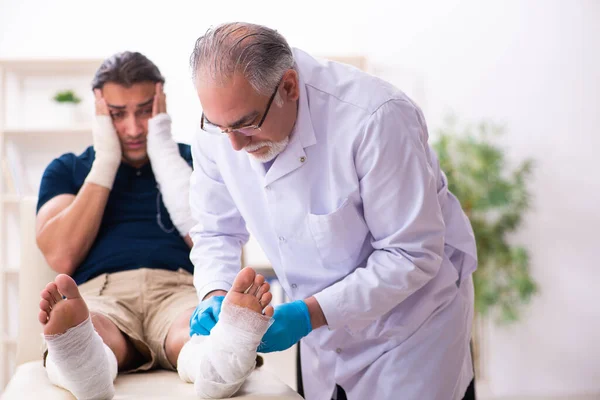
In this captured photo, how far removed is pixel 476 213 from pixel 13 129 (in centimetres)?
248

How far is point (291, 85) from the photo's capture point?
1320mm

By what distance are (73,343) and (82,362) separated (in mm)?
40

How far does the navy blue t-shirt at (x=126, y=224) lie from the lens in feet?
6.16

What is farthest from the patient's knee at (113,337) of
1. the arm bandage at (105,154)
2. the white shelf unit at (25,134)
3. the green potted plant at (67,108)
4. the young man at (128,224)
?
the green potted plant at (67,108)

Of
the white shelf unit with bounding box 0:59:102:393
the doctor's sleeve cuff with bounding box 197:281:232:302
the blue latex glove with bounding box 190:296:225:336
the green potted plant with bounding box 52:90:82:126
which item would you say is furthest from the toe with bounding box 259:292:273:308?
the green potted plant with bounding box 52:90:82:126

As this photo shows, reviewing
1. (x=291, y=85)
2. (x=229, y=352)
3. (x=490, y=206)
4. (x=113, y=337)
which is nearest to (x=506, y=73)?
(x=490, y=206)

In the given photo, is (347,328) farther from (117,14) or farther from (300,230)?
A: (117,14)

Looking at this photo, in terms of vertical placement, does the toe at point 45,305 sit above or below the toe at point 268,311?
below

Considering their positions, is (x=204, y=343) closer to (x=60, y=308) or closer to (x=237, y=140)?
(x=60, y=308)

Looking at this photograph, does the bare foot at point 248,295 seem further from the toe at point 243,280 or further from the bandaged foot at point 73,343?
the bandaged foot at point 73,343

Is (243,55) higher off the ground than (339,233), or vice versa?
(243,55)

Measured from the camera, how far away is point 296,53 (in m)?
1.43

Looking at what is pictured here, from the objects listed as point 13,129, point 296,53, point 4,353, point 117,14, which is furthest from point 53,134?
point 296,53

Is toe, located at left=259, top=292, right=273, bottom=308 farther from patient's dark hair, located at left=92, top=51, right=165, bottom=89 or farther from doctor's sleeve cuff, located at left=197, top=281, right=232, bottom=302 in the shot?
patient's dark hair, located at left=92, top=51, right=165, bottom=89
